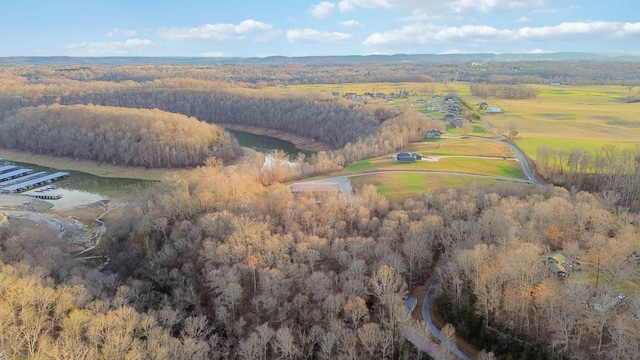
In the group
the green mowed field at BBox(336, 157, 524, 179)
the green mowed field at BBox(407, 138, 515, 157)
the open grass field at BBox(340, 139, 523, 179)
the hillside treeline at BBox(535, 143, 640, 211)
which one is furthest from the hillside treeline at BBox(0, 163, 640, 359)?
the green mowed field at BBox(407, 138, 515, 157)

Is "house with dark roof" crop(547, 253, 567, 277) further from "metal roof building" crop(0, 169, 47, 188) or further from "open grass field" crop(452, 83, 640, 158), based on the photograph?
"metal roof building" crop(0, 169, 47, 188)

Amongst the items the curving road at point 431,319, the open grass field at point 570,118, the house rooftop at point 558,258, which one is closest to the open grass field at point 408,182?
the curving road at point 431,319

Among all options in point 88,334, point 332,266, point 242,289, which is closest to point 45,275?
point 88,334

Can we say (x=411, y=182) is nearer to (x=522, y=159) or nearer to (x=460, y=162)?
(x=460, y=162)

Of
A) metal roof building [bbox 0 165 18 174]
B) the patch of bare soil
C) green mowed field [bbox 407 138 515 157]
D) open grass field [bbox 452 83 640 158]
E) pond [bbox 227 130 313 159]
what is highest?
open grass field [bbox 452 83 640 158]

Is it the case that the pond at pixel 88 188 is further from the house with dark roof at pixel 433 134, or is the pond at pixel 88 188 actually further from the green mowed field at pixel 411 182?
the house with dark roof at pixel 433 134
